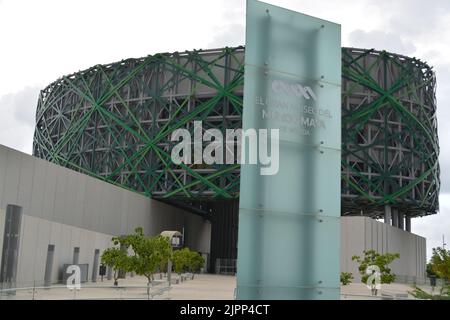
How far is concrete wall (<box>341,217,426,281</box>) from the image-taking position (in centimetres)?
5984

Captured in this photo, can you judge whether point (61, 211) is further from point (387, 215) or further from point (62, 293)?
point (387, 215)

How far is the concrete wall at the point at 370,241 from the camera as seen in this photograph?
196ft

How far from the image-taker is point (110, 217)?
54.8 meters

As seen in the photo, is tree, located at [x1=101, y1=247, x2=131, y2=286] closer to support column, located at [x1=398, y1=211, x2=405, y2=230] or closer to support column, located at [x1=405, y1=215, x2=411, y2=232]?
support column, located at [x1=398, y1=211, x2=405, y2=230]

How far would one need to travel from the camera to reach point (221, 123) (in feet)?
205

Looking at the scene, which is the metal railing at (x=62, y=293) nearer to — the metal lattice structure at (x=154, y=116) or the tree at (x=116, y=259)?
the tree at (x=116, y=259)

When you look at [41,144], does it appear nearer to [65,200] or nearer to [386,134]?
[65,200]

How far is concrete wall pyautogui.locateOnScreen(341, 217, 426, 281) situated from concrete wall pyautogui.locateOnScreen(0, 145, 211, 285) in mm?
20558

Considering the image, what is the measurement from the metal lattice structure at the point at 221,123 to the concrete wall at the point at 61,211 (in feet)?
17.5

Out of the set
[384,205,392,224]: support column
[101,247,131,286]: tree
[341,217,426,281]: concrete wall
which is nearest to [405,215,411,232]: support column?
[341,217,426,281]: concrete wall

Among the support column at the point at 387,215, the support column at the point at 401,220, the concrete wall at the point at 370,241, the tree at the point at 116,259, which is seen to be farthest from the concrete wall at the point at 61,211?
the support column at the point at 401,220

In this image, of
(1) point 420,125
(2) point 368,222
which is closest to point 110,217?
(2) point 368,222

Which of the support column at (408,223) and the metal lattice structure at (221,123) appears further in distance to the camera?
the support column at (408,223)
